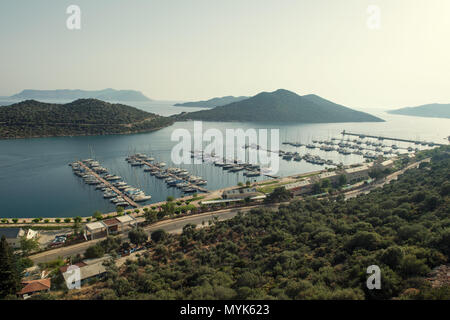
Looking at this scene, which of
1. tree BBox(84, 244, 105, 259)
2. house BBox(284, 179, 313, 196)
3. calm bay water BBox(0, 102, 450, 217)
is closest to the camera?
tree BBox(84, 244, 105, 259)

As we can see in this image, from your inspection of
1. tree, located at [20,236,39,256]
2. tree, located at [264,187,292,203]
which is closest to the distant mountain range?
tree, located at [264,187,292,203]

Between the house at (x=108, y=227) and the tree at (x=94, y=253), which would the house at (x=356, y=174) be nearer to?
the house at (x=108, y=227)

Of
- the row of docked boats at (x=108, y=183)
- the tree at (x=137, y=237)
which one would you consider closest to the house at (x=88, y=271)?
the tree at (x=137, y=237)

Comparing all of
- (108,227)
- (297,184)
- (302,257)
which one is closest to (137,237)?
(108,227)

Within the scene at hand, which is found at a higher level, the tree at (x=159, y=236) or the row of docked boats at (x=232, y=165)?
the row of docked boats at (x=232, y=165)

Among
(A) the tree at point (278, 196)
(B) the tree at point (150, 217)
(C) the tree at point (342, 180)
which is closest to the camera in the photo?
(B) the tree at point (150, 217)

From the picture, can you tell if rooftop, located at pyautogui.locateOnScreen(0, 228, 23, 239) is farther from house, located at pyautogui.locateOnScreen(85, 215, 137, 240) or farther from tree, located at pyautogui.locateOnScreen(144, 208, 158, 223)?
tree, located at pyautogui.locateOnScreen(144, 208, 158, 223)
